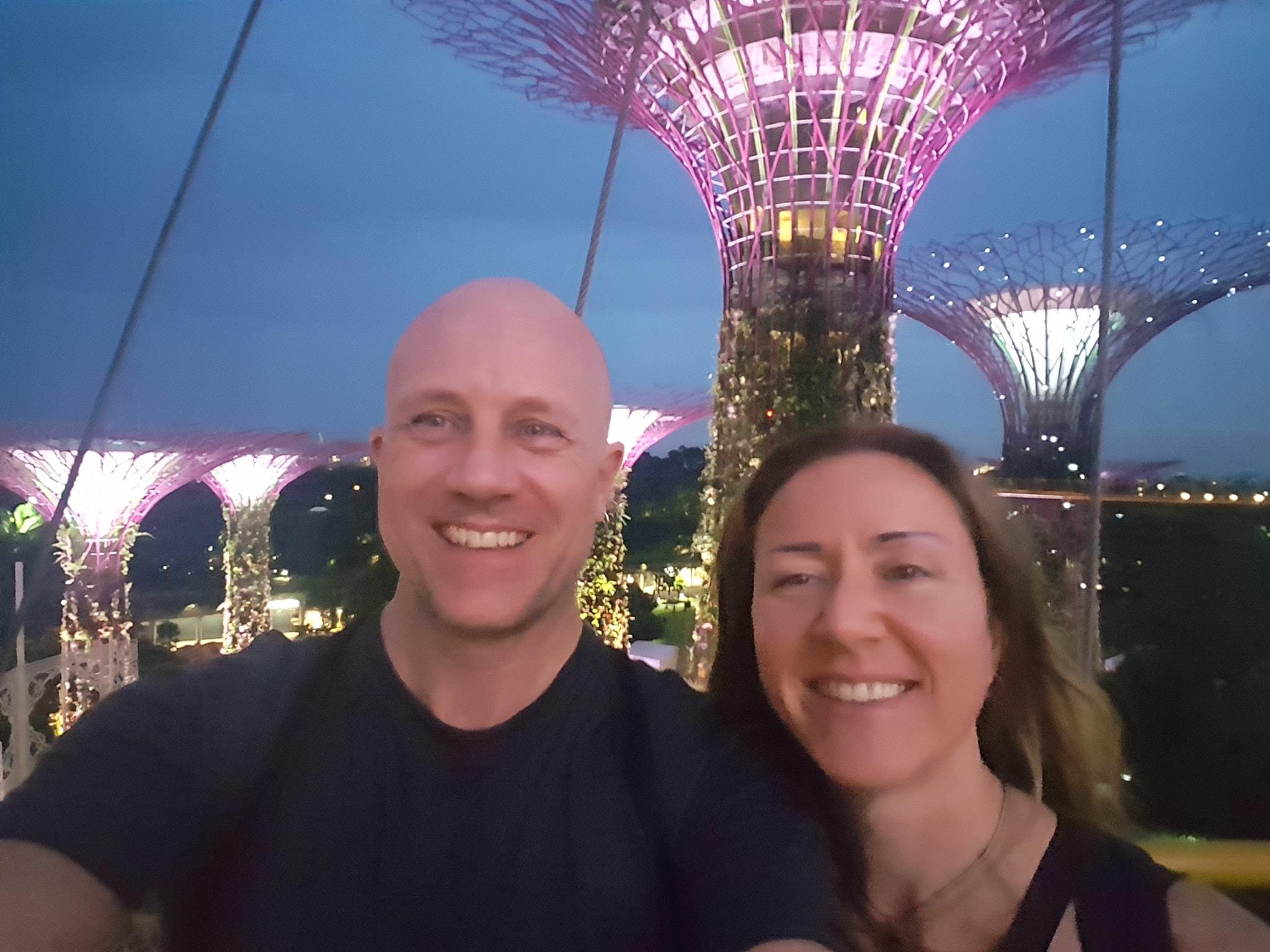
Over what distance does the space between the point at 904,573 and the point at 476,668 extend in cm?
82

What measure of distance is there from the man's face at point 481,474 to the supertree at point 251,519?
350 inches

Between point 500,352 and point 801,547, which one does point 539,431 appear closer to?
point 500,352

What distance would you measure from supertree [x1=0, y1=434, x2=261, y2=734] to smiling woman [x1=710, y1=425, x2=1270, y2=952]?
7.58 meters

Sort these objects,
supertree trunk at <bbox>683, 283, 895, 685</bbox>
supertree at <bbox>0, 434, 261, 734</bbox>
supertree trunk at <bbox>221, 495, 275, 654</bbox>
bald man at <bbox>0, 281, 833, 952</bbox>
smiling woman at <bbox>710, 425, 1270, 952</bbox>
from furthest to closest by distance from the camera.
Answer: supertree trunk at <bbox>221, 495, 275, 654</bbox> < supertree at <bbox>0, 434, 261, 734</bbox> < supertree trunk at <bbox>683, 283, 895, 685</bbox> < smiling woman at <bbox>710, 425, 1270, 952</bbox> < bald man at <bbox>0, 281, 833, 952</bbox>

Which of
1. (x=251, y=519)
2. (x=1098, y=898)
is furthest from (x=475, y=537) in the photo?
(x=251, y=519)

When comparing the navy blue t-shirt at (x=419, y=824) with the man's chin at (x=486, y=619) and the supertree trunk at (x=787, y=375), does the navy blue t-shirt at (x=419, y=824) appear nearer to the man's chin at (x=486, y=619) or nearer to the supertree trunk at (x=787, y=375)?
the man's chin at (x=486, y=619)

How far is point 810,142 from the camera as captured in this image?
6164 mm

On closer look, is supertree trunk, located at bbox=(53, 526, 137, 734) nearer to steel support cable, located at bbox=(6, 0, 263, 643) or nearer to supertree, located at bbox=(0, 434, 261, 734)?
supertree, located at bbox=(0, 434, 261, 734)

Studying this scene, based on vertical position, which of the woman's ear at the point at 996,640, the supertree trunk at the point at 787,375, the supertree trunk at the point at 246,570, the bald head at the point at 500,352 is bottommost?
the supertree trunk at the point at 246,570

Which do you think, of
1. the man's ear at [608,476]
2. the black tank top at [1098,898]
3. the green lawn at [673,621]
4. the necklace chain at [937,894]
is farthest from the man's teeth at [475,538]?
the green lawn at [673,621]

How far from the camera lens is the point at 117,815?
4.14 ft

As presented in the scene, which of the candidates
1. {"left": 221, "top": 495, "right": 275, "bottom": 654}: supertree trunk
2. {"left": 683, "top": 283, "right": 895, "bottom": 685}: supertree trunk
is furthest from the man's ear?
{"left": 221, "top": 495, "right": 275, "bottom": 654}: supertree trunk

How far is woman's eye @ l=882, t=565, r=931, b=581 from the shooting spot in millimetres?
1400

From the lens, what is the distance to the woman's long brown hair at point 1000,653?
4.99ft
